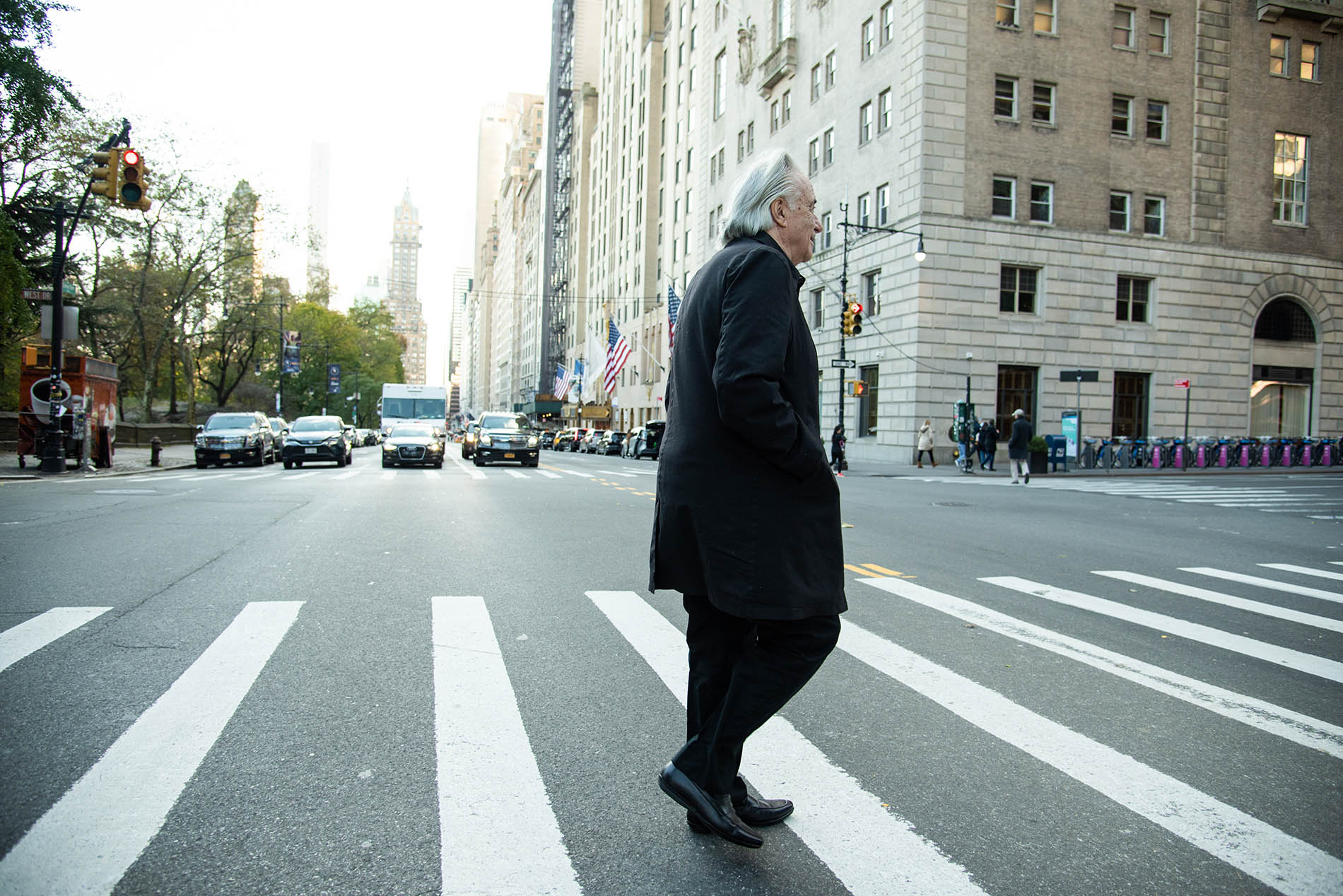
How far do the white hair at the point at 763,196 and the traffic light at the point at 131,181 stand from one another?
44.3ft

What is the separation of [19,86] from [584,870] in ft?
72.5

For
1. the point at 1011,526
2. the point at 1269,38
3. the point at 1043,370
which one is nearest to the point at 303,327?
the point at 1043,370

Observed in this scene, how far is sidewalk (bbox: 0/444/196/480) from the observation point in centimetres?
2100

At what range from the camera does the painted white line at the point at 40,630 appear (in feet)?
16.2

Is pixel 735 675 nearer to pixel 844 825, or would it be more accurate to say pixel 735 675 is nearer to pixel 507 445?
pixel 844 825

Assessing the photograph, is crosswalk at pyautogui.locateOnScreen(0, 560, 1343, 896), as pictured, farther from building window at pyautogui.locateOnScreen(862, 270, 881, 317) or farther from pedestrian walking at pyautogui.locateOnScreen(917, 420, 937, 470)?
building window at pyautogui.locateOnScreen(862, 270, 881, 317)

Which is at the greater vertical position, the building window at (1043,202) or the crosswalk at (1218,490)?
the building window at (1043,202)

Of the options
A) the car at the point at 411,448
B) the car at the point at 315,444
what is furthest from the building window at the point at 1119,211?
the car at the point at 315,444

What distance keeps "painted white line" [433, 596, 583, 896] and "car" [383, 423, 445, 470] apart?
81.4ft

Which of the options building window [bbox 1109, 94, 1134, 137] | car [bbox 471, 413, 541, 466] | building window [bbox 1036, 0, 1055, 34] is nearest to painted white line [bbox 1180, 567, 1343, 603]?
car [bbox 471, 413, 541, 466]

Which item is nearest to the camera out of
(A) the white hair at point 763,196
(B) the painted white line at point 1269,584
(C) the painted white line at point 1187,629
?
(A) the white hair at point 763,196

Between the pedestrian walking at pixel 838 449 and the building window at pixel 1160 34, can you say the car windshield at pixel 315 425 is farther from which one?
the building window at pixel 1160 34

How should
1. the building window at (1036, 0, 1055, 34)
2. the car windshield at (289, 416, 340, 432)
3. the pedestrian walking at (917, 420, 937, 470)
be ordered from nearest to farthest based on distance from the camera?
the car windshield at (289, 416, 340, 432) < the pedestrian walking at (917, 420, 937, 470) < the building window at (1036, 0, 1055, 34)

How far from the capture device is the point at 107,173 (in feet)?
44.6
